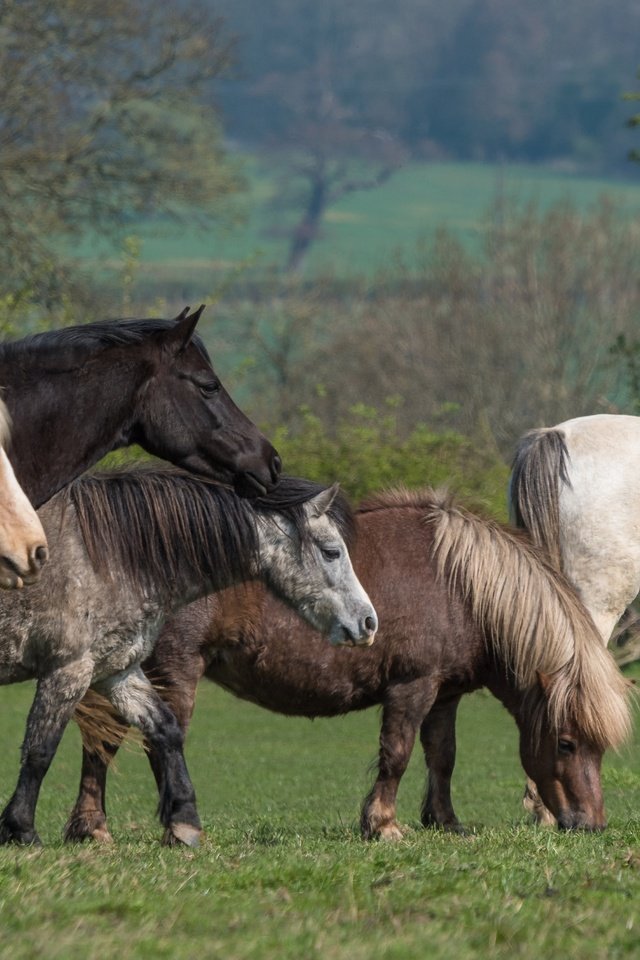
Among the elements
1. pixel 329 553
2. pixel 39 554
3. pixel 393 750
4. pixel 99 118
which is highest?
pixel 99 118

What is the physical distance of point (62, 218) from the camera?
29.7m

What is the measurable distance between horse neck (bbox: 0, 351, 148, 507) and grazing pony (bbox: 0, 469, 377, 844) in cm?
28

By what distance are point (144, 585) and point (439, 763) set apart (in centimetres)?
253

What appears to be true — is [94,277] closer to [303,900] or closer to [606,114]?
[303,900]

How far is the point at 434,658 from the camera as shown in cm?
880

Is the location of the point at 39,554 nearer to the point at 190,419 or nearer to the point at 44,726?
the point at 44,726

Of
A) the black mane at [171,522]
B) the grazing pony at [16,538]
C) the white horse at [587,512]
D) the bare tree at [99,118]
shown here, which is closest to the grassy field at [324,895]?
the grazing pony at [16,538]

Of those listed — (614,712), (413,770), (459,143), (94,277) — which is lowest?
(413,770)

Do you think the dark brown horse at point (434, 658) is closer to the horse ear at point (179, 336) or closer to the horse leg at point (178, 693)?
the horse leg at point (178, 693)

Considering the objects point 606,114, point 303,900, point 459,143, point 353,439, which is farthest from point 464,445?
point 606,114

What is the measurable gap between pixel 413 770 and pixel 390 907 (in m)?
10.6

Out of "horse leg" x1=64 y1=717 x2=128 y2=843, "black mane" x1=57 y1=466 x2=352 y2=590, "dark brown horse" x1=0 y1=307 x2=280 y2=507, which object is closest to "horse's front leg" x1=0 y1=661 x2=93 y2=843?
"black mane" x1=57 y1=466 x2=352 y2=590

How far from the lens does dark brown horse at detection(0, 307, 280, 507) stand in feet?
24.1

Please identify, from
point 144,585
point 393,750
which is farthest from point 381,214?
point 144,585
